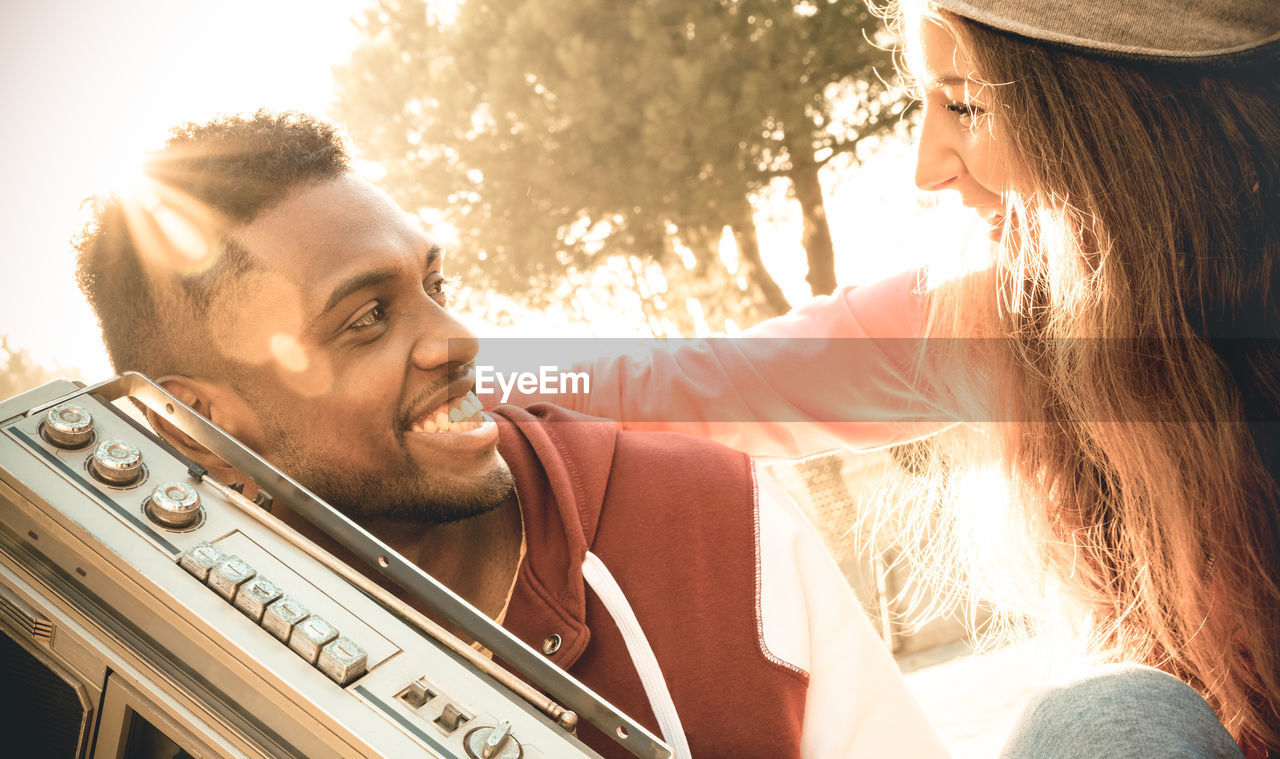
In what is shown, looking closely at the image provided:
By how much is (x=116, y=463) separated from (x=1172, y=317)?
117 centimetres

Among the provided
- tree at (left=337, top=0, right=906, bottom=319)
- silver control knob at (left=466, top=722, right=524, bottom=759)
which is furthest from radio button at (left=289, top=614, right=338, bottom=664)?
tree at (left=337, top=0, right=906, bottom=319)

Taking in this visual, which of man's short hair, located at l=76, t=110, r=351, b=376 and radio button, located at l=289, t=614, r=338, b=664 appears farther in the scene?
man's short hair, located at l=76, t=110, r=351, b=376

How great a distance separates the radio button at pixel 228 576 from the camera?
2.23ft

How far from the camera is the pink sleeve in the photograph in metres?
1.76

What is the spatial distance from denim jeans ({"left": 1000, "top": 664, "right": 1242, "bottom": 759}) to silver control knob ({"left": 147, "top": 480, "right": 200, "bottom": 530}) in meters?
0.76

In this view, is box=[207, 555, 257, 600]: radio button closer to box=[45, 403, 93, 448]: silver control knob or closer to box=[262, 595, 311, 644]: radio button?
box=[262, 595, 311, 644]: radio button

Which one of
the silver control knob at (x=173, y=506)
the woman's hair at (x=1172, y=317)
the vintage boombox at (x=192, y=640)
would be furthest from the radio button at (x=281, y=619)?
the woman's hair at (x=1172, y=317)

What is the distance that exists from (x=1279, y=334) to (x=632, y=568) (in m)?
0.85

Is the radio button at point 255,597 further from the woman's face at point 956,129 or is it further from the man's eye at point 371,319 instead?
the woman's face at point 956,129

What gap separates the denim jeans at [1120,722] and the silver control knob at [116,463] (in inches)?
31.9

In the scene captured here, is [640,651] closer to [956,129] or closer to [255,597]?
[255,597]

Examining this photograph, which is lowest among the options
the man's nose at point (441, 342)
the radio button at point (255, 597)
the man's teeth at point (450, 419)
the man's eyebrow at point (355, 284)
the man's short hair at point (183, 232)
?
the radio button at point (255, 597)

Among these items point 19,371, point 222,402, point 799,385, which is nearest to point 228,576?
point 222,402

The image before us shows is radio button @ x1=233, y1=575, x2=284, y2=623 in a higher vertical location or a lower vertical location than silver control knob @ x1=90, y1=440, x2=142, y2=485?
lower
